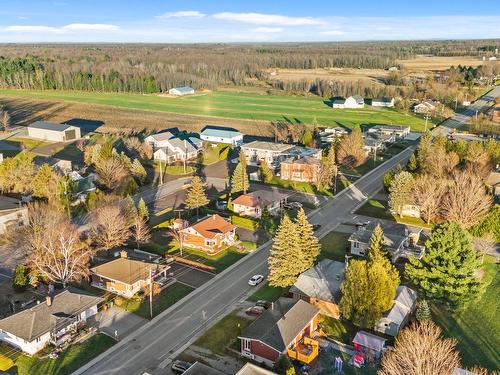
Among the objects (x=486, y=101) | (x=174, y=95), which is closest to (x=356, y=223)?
(x=486, y=101)

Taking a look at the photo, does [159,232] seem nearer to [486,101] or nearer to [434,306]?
[434,306]

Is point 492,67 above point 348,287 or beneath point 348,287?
above

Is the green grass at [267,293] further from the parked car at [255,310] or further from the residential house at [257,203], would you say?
the residential house at [257,203]

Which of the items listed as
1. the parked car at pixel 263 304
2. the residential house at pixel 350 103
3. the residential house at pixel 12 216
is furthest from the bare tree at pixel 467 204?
the residential house at pixel 350 103

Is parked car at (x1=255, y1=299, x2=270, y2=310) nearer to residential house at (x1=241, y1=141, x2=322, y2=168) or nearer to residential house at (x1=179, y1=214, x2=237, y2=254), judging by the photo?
residential house at (x1=179, y1=214, x2=237, y2=254)

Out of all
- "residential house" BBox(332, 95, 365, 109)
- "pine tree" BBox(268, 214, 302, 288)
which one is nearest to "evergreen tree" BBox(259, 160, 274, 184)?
"pine tree" BBox(268, 214, 302, 288)

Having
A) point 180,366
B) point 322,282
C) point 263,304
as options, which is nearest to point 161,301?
point 263,304
